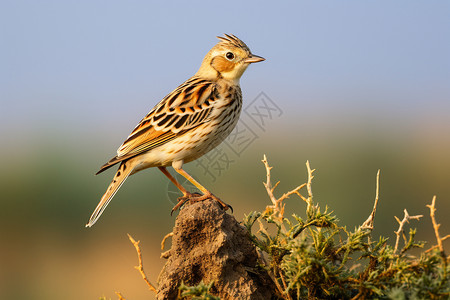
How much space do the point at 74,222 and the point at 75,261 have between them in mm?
2179

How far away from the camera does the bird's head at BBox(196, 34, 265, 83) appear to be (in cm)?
748

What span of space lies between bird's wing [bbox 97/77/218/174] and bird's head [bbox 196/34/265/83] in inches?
16.4

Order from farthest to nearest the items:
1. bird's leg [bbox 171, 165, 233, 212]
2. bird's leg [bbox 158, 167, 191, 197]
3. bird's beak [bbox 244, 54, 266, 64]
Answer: bird's beak [bbox 244, 54, 266, 64] → bird's leg [bbox 158, 167, 191, 197] → bird's leg [bbox 171, 165, 233, 212]

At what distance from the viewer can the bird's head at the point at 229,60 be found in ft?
24.5

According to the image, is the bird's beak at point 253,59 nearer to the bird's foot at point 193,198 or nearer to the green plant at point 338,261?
the bird's foot at point 193,198

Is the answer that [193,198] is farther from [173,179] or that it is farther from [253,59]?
[253,59]

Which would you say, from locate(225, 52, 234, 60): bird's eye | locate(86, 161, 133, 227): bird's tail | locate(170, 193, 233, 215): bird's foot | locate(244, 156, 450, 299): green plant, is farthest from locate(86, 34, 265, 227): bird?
locate(244, 156, 450, 299): green plant

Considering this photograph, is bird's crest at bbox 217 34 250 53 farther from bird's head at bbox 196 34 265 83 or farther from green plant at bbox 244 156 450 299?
green plant at bbox 244 156 450 299

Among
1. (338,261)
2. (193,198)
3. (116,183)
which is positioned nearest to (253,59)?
(116,183)

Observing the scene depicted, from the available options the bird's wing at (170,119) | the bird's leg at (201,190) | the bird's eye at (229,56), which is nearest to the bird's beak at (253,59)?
the bird's eye at (229,56)

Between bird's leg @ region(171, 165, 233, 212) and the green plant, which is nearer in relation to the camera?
the green plant

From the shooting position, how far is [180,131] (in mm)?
6633

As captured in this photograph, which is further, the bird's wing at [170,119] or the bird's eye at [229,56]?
the bird's eye at [229,56]

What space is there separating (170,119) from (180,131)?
271 mm
